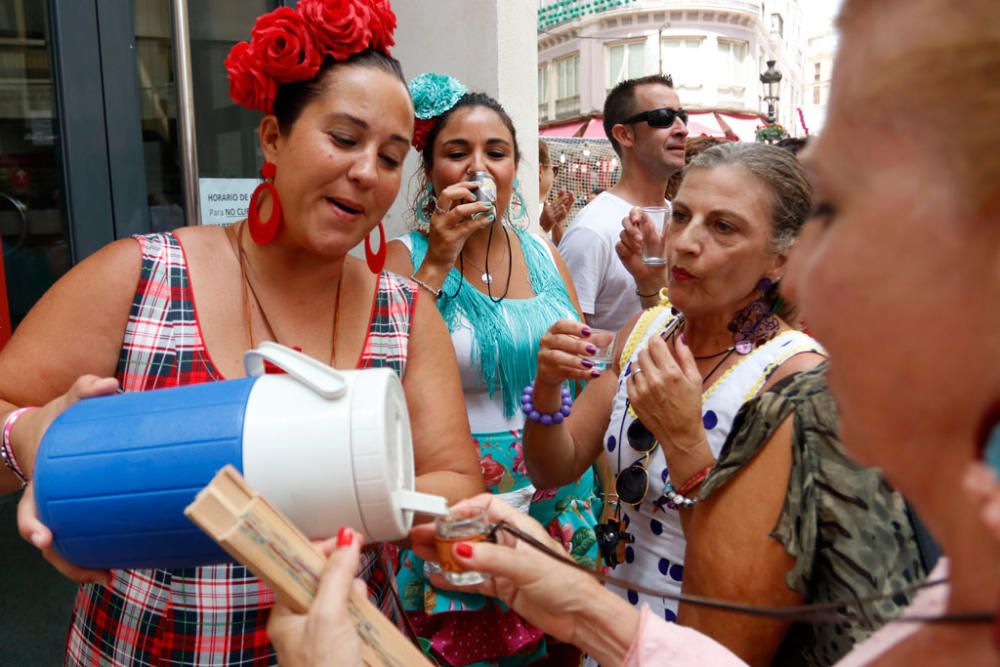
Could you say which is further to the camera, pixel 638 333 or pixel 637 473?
pixel 638 333

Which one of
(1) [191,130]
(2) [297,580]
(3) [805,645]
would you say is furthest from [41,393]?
(1) [191,130]

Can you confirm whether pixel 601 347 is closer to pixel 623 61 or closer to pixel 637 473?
pixel 637 473

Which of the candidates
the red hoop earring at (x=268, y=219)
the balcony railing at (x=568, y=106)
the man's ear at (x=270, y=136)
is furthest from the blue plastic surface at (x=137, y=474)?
the balcony railing at (x=568, y=106)

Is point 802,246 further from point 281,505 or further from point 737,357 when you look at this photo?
point 737,357

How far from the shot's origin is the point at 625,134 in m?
4.15

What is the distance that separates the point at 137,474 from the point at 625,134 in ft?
11.6

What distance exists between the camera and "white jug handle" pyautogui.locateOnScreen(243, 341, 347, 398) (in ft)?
3.52

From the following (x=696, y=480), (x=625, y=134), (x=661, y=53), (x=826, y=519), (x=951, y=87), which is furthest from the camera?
(x=661, y=53)

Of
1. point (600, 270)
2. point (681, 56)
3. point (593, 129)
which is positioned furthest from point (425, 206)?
point (681, 56)

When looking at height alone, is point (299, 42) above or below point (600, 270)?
above

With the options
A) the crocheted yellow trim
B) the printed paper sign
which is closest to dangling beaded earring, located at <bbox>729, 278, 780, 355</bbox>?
the crocheted yellow trim

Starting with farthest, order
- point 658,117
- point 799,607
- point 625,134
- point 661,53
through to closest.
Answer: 1. point 661,53
2. point 625,134
3. point 658,117
4. point 799,607

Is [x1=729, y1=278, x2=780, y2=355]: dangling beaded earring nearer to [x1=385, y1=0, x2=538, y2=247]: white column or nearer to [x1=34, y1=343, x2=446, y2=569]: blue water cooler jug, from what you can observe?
[x1=34, y1=343, x2=446, y2=569]: blue water cooler jug

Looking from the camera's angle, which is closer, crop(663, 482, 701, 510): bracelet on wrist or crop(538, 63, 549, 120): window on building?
crop(663, 482, 701, 510): bracelet on wrist
